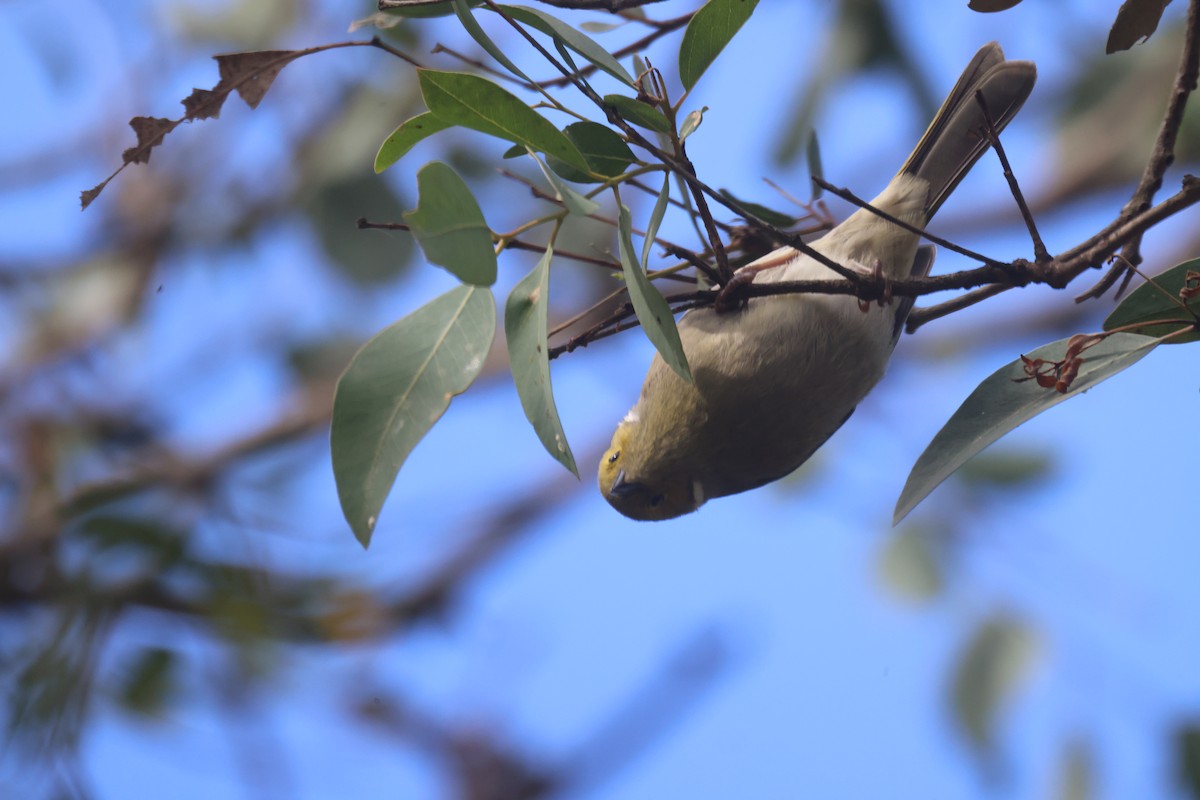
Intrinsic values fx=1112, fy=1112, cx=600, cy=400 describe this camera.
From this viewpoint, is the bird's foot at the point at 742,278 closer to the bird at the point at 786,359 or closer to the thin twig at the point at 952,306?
the bird at the point at 786,359

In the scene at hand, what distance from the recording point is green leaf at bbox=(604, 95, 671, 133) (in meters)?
1.79

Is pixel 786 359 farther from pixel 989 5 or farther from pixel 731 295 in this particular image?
pixel 989 5

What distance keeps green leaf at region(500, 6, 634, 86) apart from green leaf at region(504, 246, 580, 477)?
0.34 metres

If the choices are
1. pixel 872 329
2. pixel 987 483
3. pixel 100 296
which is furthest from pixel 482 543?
pixel 872 329

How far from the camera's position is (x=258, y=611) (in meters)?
4.04

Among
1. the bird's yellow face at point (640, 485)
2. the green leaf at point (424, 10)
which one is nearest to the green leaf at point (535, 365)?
the green leaf at point (424, 10)

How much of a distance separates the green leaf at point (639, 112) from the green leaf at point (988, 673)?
3844mm

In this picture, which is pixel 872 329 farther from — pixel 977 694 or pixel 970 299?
pixel 977 694

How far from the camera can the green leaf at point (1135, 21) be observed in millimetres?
1805

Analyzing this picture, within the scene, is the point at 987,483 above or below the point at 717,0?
below

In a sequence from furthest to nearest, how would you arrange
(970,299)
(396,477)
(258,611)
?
(258,611)
(970,299)
(396,477)

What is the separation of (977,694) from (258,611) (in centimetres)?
321

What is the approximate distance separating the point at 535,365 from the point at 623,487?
125cm

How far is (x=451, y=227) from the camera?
1.57m
